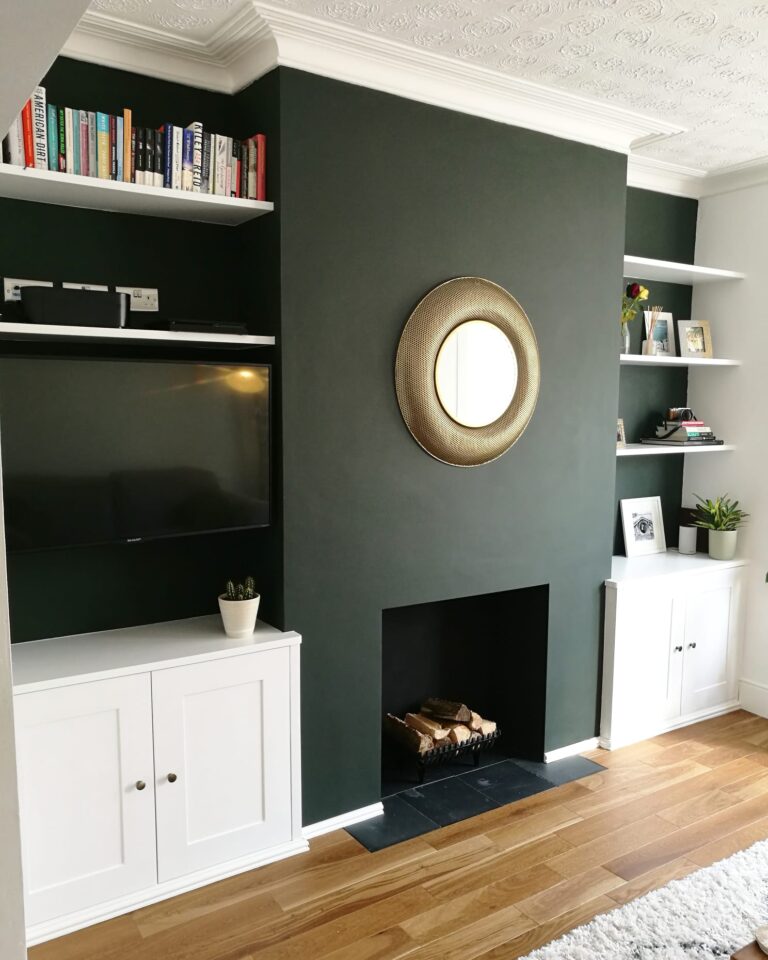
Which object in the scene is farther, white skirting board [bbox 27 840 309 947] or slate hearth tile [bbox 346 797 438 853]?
slate hearth tile [bbox 346 797 438 853]

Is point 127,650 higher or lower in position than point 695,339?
lower

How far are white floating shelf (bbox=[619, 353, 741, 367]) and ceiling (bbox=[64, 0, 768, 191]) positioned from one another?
3.41 feet

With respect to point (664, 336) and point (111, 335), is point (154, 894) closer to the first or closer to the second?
point (111, 335)

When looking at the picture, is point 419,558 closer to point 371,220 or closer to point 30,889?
point 371,220

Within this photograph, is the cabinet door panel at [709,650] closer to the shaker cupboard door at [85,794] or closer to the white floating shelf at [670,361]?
the white floating shelf at [670,361]

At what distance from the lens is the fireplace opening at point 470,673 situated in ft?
11.0

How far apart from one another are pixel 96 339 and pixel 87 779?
1284 mm

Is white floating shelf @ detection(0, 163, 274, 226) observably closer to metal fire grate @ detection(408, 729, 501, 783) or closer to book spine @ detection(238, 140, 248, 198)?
book spine @ detection(238, 140, 248, 198)

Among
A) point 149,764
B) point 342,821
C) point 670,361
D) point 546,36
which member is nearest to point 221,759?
point 149,764

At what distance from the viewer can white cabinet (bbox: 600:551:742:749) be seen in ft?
11.6

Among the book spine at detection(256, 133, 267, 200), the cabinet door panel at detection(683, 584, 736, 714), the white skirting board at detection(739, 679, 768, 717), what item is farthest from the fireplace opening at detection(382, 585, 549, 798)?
the book spine at detection(256, 133, 267, 200)

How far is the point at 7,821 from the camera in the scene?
652mm

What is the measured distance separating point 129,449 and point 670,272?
2.72 meters

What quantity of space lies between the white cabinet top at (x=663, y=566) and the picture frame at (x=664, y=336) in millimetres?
1008
